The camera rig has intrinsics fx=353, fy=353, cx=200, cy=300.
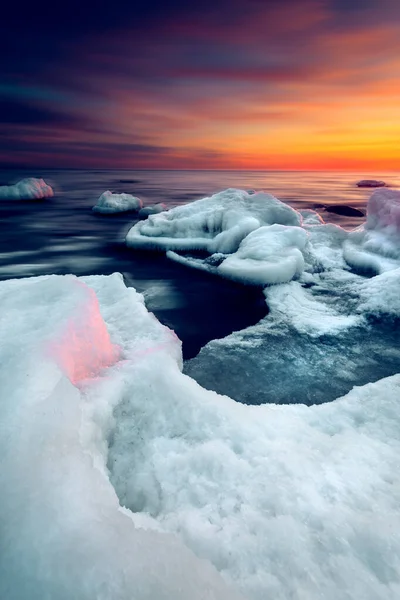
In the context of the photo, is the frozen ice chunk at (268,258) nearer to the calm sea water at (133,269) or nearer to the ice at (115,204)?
the calm sea water at (133,269)

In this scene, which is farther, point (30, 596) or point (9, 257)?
point (9, 257)

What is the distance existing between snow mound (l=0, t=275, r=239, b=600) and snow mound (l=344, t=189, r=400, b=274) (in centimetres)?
557

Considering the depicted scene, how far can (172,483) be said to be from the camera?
1.56 m

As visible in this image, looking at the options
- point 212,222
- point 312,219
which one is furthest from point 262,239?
point 312,219

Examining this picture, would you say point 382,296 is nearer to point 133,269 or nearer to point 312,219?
point 133,269

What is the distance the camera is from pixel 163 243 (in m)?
8.26

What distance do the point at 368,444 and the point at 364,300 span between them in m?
A: 3.37

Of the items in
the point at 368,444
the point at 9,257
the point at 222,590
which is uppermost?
the point at 222,590

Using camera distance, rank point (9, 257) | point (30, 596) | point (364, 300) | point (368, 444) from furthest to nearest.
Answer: point (9, 257), point (364, 300), point (368, 444), point (30, 596)

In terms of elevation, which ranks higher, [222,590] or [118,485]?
[222,590]

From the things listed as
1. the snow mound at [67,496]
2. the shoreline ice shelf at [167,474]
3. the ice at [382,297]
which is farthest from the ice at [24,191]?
the snow mound at [67,496]

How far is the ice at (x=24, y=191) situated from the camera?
1839 cm

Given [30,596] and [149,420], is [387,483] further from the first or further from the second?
[30,596]

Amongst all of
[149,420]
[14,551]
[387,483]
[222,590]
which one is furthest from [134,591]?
[387,483]
